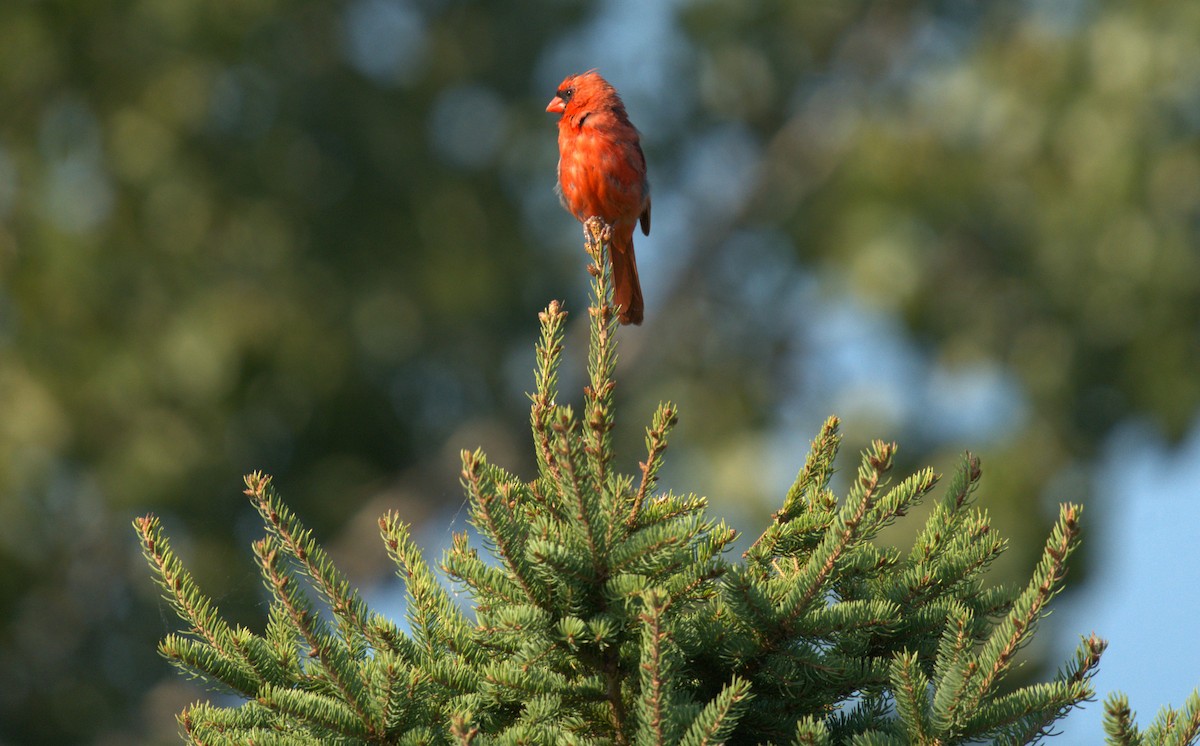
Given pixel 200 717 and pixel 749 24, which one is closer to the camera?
pixel 200 717

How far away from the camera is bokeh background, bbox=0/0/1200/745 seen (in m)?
10.2

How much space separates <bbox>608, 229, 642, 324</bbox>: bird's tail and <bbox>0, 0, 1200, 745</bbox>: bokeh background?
4.07m

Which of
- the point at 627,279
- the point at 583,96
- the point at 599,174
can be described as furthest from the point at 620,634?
the point at 583,96

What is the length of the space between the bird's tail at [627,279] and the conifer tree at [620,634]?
6.77 ft

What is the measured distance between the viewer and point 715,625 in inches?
88.0

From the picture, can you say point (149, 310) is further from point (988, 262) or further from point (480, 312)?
point (988, 262)

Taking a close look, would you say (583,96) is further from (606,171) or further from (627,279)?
(627,279)

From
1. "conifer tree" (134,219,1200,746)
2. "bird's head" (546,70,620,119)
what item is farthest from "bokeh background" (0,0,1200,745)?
"conifer tree" (134,219,1200,746)

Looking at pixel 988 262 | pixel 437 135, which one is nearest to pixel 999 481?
pixel 988 262

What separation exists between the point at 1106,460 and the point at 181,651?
10065 millimetres

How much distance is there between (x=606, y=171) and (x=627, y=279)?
0.39m

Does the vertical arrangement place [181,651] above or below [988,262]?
below

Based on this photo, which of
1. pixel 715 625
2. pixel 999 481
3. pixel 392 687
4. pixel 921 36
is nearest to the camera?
pixel 392 687

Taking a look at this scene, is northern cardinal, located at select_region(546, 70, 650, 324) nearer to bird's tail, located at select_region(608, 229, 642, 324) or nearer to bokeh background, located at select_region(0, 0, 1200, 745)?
bird's tail, located at select_region(608, 229, 642, 324)
